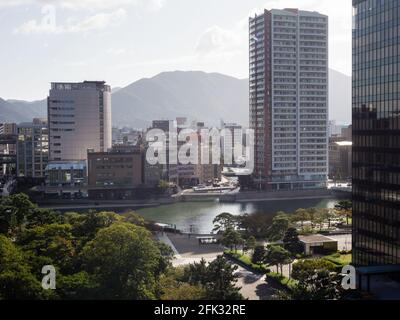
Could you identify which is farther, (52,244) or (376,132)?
(376,132)

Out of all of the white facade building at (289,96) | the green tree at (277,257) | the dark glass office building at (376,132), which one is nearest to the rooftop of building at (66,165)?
the white facade building at (289,96)

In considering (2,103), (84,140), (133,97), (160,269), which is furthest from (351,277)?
(133,97)

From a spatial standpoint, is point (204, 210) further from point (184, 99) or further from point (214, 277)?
point (184, 99)

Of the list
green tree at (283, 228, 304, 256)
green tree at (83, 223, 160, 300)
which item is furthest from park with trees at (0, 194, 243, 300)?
green tree at (283, 228, 304, 256)

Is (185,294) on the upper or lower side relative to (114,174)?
lower

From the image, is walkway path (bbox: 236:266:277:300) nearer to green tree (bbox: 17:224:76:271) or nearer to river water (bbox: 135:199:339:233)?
green tree (bbox: 17:224:76:271)

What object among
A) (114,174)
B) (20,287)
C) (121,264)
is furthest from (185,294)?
(114,174)
